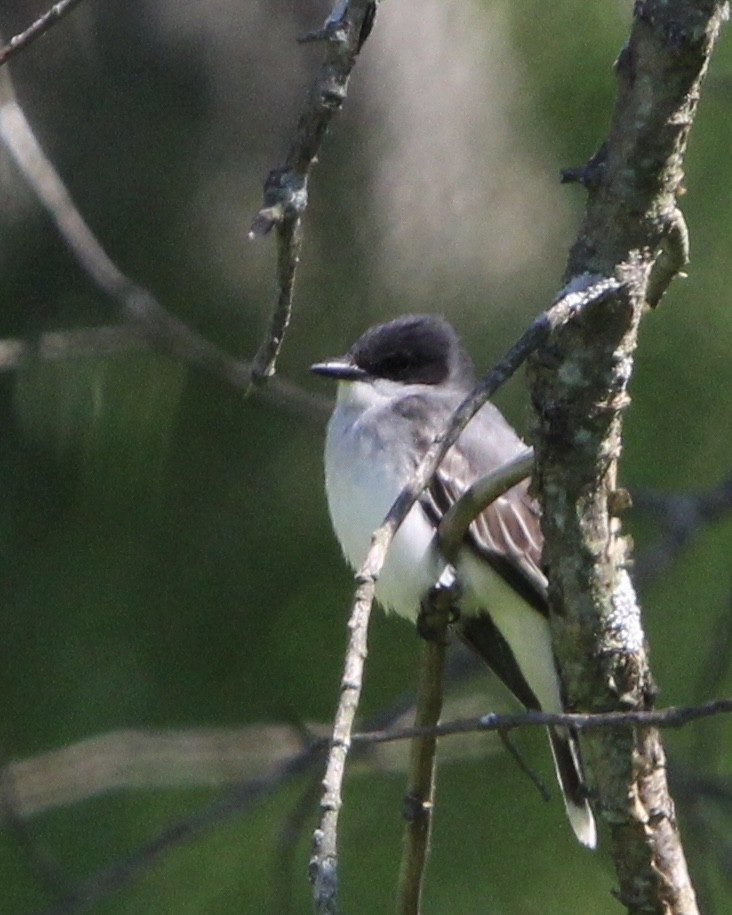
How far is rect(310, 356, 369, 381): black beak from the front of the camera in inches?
118

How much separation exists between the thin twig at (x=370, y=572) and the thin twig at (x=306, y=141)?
187 mm

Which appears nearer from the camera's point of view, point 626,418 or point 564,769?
point 564,769

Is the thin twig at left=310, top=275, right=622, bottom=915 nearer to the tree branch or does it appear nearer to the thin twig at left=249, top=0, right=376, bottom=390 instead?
the tree branch

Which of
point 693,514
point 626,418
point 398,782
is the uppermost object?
point 626,418

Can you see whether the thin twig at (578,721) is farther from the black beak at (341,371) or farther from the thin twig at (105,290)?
the thin twig at (105,290)

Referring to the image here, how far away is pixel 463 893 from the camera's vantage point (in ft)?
11.9

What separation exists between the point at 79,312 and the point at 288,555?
74 centimetres

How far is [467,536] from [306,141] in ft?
4.54

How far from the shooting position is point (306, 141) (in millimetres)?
1396

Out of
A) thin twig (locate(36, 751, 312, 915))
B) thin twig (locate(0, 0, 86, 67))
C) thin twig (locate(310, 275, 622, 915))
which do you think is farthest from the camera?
thin twig (locate(36, 751, 312, 915))

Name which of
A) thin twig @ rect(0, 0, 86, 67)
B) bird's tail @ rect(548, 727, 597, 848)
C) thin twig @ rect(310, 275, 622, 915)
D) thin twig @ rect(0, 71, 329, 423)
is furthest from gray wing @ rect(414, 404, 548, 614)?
thin twig @ rect(0, 0, 86, 67)

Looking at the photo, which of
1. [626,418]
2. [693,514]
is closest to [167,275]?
[626,418]

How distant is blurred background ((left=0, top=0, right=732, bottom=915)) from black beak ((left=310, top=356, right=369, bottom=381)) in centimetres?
68

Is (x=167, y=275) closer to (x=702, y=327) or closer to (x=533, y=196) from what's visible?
(x=533, y=196)
